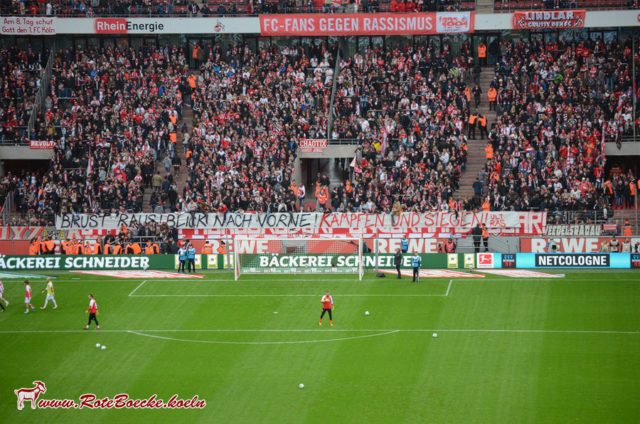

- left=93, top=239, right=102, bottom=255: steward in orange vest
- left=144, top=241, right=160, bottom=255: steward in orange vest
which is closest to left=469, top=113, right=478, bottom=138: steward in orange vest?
left=144, top=241, right=160, bottom=255: steward in orange vest

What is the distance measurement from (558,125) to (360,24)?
13.8 m

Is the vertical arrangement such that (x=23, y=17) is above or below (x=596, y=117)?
above

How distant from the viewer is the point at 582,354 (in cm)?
3123

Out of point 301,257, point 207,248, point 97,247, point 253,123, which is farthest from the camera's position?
point 253,123

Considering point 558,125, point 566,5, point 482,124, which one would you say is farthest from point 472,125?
point 566,5

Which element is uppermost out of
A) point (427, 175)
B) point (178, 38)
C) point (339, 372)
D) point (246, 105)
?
point (178, 38)

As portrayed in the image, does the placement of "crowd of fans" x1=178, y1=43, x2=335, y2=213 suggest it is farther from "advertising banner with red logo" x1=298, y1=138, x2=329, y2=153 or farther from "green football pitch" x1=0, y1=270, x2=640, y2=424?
"green football pitch" x1=0, y1=270, x2=640, y2=424

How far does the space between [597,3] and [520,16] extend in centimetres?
501

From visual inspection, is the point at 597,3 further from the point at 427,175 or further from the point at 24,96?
the point at 24,96

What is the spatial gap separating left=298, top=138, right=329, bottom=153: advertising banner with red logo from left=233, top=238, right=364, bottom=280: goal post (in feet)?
31.7

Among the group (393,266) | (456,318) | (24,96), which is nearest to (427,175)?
(393,266)

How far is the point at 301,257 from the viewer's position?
44.3 meters

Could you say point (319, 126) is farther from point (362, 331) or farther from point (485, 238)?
point (362, 331)

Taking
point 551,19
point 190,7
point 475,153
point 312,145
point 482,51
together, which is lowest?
point 475,153
